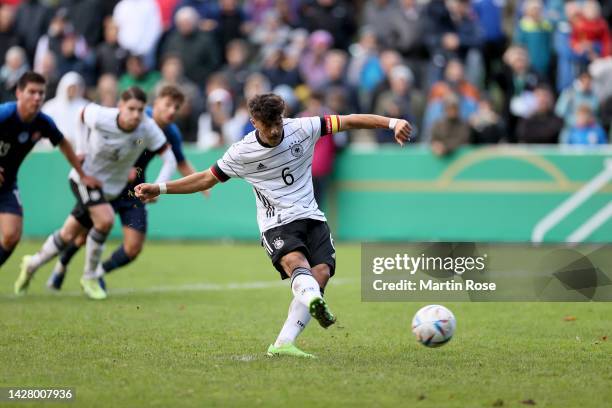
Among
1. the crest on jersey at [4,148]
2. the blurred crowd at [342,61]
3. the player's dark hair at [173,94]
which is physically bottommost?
the crest on jersey at [4,148]

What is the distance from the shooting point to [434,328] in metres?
8.36

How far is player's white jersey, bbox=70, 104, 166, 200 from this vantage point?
1230cm

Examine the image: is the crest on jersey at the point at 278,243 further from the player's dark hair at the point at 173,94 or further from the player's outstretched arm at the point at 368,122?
the player's dark hair at the point at 173,94

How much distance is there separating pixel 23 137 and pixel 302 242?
442cm

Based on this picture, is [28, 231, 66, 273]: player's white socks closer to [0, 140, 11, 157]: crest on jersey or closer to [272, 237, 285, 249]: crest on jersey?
[0, 140, 11, 157]: crest on jersey

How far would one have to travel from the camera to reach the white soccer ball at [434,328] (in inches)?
329

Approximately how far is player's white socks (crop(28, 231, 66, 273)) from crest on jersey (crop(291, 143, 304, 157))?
16.1ft

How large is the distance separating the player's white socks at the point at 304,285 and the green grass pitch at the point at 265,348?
1.65 ft

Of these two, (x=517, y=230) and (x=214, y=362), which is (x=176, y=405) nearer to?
(x=214, y=362)

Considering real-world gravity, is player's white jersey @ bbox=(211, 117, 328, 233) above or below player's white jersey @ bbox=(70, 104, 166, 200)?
below

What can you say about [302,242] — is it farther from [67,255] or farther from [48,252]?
[67,255]

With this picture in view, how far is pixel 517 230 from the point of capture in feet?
60.1

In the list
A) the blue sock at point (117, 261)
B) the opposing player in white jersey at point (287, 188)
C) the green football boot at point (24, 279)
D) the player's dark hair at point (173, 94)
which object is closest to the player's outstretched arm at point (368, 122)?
the opposing player in white jersey at point (287, 188)

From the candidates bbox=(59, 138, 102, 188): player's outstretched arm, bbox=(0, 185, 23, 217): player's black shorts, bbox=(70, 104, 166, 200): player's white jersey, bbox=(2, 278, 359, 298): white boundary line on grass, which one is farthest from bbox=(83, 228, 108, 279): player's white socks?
bbox=(0, 185, 23, 217): player's black shorts
